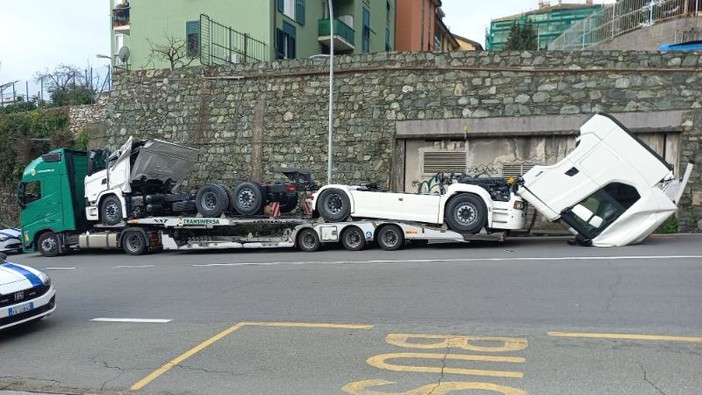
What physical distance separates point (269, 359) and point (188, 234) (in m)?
11.9

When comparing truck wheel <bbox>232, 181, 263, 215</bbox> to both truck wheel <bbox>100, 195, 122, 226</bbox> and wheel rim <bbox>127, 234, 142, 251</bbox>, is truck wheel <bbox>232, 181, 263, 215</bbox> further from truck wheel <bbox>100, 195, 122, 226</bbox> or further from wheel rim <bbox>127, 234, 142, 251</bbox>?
truck wheel <bbox>100, 195, 122, 226</bbox>

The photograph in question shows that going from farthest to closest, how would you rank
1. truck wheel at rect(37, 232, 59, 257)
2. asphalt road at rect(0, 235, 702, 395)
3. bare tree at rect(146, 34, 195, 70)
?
bare tree at rect(146, 34, 195, 70)
truck wheel at rect(37, 232, 59, 257)
asphalt road at rect(0, 235, 702, 395)

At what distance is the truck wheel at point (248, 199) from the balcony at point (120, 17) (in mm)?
23361

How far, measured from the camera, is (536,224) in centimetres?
1741

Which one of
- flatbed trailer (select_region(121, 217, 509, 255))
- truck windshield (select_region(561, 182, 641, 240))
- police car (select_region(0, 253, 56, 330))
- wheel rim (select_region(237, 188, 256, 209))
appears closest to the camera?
police car (select_region(0, 253, 56, 330))

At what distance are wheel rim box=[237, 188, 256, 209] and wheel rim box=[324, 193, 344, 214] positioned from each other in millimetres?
2047

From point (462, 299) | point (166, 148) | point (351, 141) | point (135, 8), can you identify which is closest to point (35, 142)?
point (135, 8)

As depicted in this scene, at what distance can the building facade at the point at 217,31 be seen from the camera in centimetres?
2638

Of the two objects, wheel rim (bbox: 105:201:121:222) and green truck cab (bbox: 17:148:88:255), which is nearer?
wheel rim (bbox: 105:201:121:222)

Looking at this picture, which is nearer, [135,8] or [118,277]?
[118,277]

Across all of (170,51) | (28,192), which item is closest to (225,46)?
(170,51)

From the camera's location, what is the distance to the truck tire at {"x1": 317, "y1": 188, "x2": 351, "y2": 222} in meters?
14.8

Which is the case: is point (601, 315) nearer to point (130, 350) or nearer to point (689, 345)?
point (689, 345)

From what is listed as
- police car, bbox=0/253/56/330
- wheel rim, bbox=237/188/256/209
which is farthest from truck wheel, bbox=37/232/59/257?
police car, bbox=0/253/56/330
